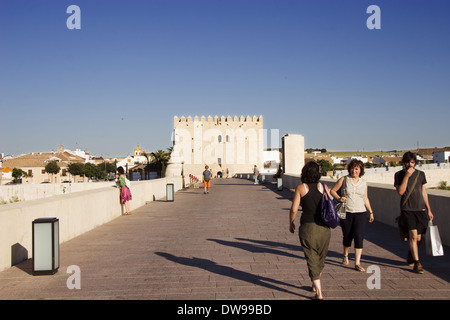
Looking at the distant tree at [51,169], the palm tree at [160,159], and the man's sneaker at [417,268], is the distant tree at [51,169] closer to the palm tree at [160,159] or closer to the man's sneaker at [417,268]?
the palm tree at [160,159]

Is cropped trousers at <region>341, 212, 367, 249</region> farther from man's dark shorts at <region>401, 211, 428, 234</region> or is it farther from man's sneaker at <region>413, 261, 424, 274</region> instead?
man's sneaker at <region>413, 261, 424, 274</region>

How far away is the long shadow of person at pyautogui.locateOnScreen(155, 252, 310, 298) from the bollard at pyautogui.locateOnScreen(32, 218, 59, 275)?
188 cm

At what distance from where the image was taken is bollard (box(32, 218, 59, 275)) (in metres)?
6.39

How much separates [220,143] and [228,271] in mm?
91641

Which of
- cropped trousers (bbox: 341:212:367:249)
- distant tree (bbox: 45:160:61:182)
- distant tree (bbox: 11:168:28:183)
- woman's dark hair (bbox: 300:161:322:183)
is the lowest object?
distant tree (bbox: 11:168:28:183)

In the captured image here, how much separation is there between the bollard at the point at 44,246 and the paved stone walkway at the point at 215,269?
0.14 m

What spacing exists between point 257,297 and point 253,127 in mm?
94755

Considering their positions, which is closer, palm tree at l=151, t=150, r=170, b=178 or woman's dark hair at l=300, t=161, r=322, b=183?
woman's dark hair at l=300, t=161, r=322, b=183

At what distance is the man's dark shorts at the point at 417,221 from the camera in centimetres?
647

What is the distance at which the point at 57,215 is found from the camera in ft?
29.1

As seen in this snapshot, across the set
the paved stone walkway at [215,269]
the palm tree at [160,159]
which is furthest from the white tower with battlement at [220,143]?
the paved stone walkway at [215,269]

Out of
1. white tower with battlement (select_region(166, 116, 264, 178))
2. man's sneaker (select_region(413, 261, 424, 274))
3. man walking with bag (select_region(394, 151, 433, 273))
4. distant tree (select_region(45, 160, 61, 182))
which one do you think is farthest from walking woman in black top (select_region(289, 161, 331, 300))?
distant tree (select_region(45, 160, 61, 182))

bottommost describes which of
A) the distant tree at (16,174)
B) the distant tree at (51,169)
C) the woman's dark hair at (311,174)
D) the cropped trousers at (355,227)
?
the distant tree at (16,174)
